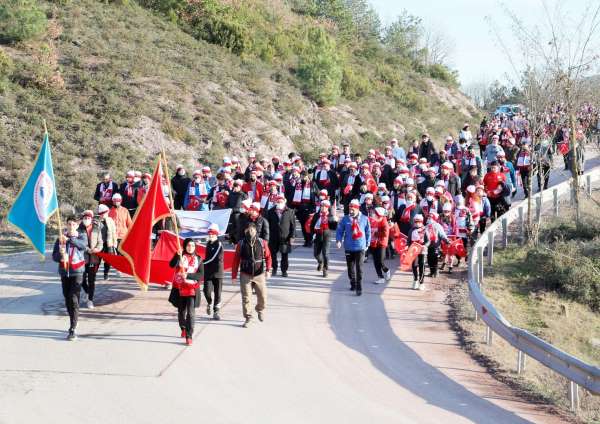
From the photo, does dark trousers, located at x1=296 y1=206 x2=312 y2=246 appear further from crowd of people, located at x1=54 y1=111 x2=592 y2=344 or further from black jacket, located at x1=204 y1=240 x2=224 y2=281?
black jacket, located at x1=204 y1=240 x2=224 y2=281

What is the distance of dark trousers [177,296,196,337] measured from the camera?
39.6 feet

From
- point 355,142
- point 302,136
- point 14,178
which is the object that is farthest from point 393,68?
point 14,178

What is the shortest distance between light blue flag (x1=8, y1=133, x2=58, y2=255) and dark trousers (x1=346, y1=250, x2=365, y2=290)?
19.1 ft

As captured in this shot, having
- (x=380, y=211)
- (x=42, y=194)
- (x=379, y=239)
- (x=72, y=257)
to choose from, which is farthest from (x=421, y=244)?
(x=42, y=194)

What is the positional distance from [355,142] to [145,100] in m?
12.2

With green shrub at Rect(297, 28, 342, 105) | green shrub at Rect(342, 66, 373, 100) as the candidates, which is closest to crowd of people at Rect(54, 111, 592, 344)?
green shrub at Rect(297, 28, 342, 105)

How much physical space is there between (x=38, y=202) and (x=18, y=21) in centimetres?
2213

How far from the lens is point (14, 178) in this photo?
2547 cm

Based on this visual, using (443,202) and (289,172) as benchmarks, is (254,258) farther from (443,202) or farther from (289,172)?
(289,172)

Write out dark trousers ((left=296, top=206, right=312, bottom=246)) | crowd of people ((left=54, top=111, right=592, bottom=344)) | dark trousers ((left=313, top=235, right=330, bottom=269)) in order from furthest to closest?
dark trousers ((left=296, top=206, right=312, bottom=246)) < dark trousers ((left=313, top=235, right=330, bottom=269)) < crowd of people ((left=54, top=111, right=592, bottom=344))

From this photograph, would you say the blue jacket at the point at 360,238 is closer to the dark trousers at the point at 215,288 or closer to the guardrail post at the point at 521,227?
the dark trousers at the point at 215,288

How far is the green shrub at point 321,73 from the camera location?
41031 mm

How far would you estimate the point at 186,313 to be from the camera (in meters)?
12.1

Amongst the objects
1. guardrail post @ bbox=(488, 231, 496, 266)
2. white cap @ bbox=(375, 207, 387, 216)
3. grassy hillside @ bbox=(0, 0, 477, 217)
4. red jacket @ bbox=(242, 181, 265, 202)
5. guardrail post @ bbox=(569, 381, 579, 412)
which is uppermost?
grassy hillside @ bbox=(0, 0, 477, 217)
